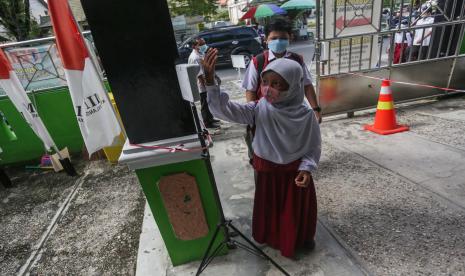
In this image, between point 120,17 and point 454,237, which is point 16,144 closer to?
point 120,17

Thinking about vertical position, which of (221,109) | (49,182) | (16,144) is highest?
(221,109)

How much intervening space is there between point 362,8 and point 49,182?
5698 millimetres

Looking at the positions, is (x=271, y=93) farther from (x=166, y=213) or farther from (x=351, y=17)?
(x=351, y=17)

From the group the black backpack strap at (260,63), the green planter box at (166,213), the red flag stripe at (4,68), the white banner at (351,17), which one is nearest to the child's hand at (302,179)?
the green planter box at (166,213)

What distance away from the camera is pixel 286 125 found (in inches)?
69.5

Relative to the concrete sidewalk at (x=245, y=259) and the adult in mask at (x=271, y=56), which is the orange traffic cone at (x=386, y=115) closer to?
the adult in mask at (x=271, y=56)

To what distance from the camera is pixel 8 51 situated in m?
4.28

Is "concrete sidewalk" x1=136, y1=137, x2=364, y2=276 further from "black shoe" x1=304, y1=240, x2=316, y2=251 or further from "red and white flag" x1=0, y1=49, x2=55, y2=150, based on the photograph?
"red and white flag" x1=0, y1=49, x2=55, y2=150

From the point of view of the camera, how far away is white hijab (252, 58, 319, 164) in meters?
1.71

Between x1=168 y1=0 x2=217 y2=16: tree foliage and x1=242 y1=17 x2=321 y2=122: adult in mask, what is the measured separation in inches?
1072

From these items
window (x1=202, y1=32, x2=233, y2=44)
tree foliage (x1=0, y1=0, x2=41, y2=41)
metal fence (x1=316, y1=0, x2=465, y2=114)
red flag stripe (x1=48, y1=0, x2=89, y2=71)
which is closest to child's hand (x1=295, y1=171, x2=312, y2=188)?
red flag stripe (x1=48, y1=0, x2=89, y2=71)

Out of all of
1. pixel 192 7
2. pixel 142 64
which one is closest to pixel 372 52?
pixel 142 64

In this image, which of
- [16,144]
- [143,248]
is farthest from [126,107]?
[16,144]

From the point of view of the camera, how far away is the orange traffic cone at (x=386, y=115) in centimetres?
409
